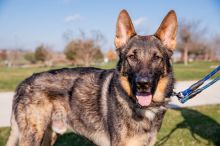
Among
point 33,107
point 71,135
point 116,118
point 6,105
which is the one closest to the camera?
point 116,118

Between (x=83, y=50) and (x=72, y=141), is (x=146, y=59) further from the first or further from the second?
(x=83, y=50)

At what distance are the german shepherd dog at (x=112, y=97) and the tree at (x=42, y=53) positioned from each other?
216 feet

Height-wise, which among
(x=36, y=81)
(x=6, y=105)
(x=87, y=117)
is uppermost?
(x=36, y=81)

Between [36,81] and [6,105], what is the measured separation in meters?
7.47

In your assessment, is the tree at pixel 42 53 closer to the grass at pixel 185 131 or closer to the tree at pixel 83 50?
the tree at pixel 83 50

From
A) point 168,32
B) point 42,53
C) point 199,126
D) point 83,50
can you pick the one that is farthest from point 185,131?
point 42,53

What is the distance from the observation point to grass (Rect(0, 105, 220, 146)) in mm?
6852

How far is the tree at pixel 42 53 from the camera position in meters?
69.4

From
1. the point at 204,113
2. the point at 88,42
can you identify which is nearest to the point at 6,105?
the point at 204,113

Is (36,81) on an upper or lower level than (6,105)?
upper

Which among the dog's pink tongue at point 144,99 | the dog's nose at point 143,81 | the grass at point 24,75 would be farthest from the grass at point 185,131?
the grass at point 24,75

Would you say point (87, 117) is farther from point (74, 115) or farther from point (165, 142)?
point (165, 142)

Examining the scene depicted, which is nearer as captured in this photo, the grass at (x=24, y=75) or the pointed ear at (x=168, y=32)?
the pointed ear at (x=168, y=32)

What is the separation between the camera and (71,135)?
752cm
